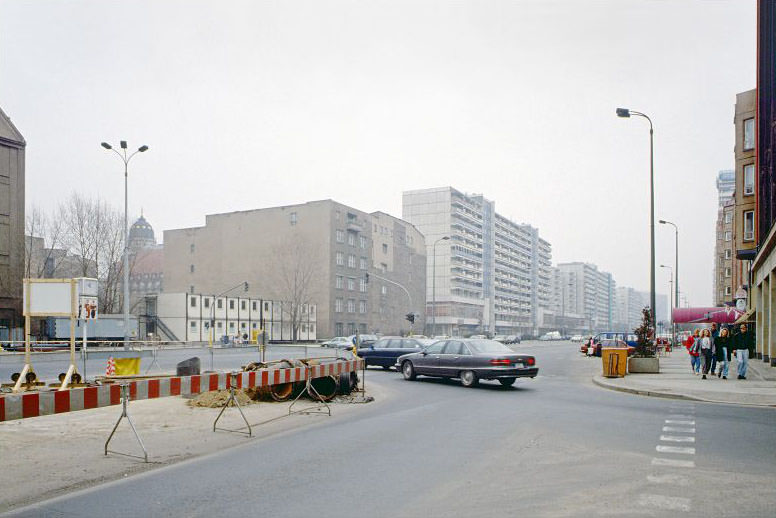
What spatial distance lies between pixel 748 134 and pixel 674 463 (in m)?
48.7

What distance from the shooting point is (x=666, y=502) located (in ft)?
20.8

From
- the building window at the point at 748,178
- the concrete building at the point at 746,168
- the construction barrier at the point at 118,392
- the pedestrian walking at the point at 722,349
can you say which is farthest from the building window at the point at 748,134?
the construction barrier at the point at 118,392

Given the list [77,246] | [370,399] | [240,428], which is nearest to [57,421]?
[240,428]

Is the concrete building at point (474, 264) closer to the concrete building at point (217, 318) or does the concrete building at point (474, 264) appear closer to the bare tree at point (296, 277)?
the bare tree at point (296, 277)

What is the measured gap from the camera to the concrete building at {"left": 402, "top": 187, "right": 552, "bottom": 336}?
5069 inches

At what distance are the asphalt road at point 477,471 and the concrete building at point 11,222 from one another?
41564 millimetres

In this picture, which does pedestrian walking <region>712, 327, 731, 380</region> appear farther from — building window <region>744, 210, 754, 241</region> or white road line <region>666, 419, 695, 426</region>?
building window <region>744, 210, 754, 241</region>

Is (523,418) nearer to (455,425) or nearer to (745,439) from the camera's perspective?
(455,425)

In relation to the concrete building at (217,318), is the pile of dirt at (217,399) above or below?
above

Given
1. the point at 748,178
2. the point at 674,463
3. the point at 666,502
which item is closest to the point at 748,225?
the point at 748,178

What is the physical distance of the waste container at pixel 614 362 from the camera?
22.3 m

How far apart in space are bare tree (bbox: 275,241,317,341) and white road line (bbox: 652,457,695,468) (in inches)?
2916

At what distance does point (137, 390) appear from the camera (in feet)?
31.1

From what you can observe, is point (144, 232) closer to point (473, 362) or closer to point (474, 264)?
point (474, 264)
